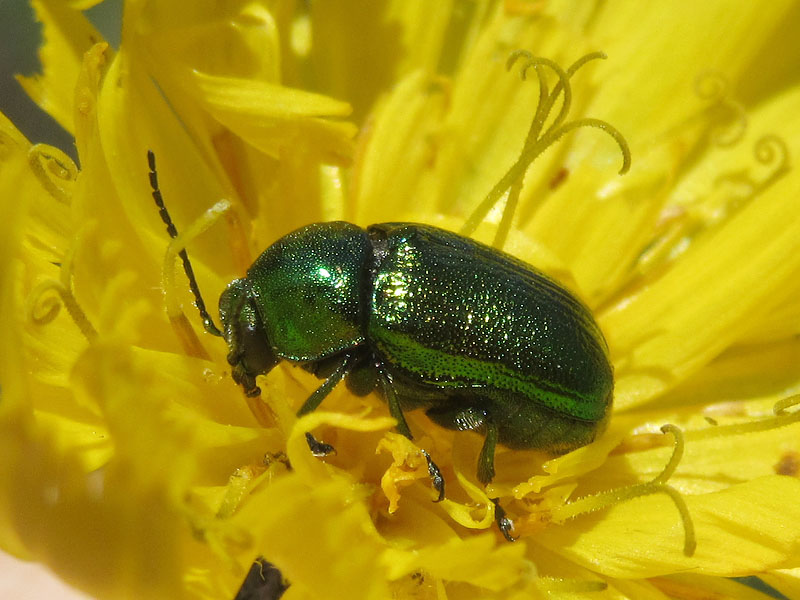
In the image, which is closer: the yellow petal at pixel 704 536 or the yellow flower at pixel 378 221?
the yellow flower at pixel 378 221

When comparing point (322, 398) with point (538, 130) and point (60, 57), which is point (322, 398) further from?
point (60, 57)

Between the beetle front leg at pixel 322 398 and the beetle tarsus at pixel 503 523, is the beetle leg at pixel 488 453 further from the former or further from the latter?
the beetle front leg at pixel 322 398

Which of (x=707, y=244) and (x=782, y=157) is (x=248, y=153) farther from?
(x=782, y=157)

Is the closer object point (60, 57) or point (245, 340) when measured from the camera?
point (245, 340)

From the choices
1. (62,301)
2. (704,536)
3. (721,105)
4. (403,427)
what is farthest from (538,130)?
(62,301)

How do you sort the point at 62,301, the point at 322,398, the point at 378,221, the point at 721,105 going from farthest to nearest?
1. the point at 721,105
2. the point at 378,221
3. the point at 322,398
4. the point at 62,301

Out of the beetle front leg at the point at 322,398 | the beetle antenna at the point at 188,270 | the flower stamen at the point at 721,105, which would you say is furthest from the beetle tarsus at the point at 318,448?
the flower stamen at the point at 721,105

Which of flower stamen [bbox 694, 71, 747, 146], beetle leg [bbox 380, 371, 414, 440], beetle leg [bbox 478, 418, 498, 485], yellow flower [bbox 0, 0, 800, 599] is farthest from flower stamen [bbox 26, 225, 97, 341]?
flower stamen [bbox 694, 71, 747, 146]

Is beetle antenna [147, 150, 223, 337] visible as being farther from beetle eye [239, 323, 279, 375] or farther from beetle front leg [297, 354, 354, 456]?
beetle front leg [297, 354, 354, 456]
